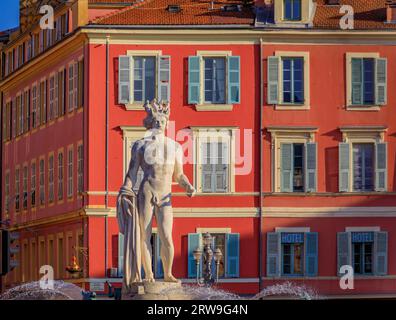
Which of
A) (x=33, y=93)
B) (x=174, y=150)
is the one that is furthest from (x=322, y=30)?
(x=174, y=150)

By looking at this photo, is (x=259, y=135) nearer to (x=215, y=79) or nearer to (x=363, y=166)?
(x=215, y=79)

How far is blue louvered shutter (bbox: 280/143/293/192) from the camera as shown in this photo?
70.1 meters

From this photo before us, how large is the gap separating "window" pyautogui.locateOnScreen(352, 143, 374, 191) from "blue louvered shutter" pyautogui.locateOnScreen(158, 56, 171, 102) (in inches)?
305

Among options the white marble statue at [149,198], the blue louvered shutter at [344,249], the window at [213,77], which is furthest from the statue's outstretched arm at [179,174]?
the window at [213,77]

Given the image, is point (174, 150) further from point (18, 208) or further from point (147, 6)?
point (18, 208)

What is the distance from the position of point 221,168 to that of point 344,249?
5805 mm

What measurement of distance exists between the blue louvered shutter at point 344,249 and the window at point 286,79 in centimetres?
540

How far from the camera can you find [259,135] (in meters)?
70.4

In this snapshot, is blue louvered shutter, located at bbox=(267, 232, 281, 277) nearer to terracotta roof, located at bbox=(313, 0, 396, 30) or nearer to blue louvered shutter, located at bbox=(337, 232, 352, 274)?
blue louvered shutter, located at bbox=(337, 232, 352, 274)

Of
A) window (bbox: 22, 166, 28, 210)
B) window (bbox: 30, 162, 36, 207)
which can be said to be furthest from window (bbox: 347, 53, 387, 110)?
window (bbox: 22, 166, 28, 210)

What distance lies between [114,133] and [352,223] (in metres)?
10.1

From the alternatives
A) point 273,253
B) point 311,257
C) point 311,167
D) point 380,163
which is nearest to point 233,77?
point 311,167

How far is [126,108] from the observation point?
70250mm

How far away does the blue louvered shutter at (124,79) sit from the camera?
70.1m
